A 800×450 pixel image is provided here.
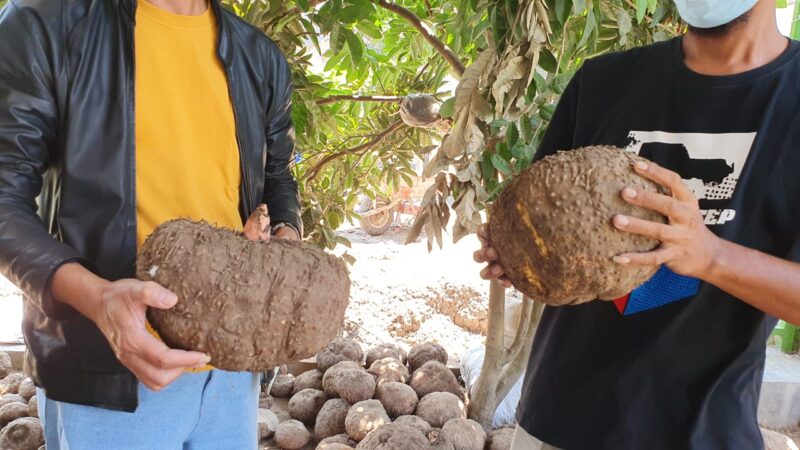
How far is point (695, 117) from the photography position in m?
1.61

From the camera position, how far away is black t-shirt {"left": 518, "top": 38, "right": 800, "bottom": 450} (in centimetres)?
151

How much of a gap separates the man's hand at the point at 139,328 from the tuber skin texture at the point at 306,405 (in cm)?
269

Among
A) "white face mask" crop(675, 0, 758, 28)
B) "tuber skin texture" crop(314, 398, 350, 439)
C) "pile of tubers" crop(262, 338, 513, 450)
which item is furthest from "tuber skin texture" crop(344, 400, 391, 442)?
"white face mask" crop(675, 0, 758, 28)

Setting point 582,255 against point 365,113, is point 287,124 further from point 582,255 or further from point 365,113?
point 365,113

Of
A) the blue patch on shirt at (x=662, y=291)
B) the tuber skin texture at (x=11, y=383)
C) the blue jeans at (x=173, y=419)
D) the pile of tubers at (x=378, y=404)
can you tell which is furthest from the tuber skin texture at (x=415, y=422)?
the tuber skin texture at (x=11, y=383)

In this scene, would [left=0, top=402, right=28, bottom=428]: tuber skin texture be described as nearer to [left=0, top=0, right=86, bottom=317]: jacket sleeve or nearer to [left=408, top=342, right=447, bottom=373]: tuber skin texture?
[left=408, top=342, right=447, bottom=373]: tuber skin texture

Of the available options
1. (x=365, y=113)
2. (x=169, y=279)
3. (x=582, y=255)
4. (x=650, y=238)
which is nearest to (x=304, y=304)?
(x=169, y=279)

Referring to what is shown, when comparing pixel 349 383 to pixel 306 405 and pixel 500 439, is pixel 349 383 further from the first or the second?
pixel 500 439

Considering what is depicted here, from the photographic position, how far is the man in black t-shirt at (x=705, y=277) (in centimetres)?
150

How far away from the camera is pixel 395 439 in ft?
9.52

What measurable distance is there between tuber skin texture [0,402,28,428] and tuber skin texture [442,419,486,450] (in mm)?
2540

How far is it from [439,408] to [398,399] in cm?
27

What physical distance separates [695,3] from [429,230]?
60.7 inches

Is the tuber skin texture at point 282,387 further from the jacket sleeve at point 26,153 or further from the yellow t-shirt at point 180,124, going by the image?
the jacket sleeve at point 26,153
